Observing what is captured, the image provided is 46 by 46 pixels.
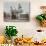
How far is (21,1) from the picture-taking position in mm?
2736

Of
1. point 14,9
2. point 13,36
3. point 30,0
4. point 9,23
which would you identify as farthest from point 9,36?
point 30,0

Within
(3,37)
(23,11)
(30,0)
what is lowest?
(3,37)

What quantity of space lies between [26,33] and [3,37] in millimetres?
391

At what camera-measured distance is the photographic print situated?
8.98 feet

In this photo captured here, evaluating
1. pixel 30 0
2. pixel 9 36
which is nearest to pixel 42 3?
pixel 30 0

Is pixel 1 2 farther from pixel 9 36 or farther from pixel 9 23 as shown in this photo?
pixel 9 36

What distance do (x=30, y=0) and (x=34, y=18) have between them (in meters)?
0.30

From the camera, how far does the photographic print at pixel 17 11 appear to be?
8.98 ft

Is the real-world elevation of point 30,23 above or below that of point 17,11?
below

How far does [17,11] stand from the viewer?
2.74m

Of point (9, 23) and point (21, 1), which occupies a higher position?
point (21, 1)

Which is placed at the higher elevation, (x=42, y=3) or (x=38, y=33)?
(x=42, y=3)

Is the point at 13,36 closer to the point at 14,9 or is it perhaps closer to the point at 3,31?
the point at 3,31

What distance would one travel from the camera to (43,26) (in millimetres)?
2719
